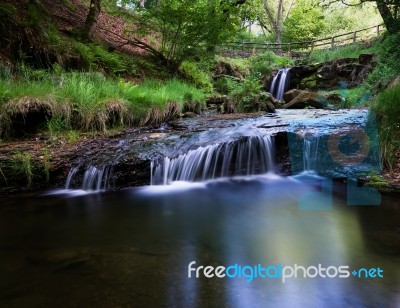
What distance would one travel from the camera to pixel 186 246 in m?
3.22

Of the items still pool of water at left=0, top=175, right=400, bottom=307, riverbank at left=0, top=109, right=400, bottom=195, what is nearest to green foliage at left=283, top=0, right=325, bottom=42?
riverbank at left=0, top=109, right=400, bottom=195

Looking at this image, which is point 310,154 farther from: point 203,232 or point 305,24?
point 305,24

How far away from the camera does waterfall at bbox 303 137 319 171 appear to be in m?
5.57

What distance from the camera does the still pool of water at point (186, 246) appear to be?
2346 millimetres

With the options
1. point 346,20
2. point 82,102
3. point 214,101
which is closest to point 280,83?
point 214,101

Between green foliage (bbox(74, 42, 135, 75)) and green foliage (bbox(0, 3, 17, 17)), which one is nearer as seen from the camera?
green foliage (bbox(0, 3, 17, 17))

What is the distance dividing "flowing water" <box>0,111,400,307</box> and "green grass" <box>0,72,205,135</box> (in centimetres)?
103

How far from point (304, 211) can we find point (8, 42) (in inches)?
287

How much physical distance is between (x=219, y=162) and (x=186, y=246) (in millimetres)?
2594

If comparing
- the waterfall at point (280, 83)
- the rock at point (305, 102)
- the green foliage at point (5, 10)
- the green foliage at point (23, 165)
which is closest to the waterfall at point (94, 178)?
the green foliage at point (23, 165)

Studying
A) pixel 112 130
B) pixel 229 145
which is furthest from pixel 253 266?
pixel 112 130

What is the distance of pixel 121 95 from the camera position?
23.1 ft

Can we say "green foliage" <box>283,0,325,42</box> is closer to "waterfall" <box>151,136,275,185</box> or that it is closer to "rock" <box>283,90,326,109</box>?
"rock" <box>283,90,326,109</box>

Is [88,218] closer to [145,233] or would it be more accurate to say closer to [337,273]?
[145,233]
